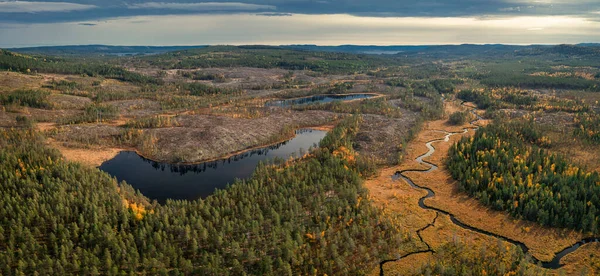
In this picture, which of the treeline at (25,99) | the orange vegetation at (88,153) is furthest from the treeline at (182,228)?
the treeline at (25,99)

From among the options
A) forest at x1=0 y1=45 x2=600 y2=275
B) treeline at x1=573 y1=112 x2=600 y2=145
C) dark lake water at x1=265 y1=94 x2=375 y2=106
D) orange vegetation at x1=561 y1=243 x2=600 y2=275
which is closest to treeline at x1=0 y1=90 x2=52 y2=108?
forest at x1=0 y1=45 x2=600 y2=275

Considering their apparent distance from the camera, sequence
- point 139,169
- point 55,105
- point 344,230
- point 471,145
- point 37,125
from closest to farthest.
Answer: point 344,230 → point 139,169 → point 471,145 → point 37,125 → point 55,105

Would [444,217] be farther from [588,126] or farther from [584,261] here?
[588,126]

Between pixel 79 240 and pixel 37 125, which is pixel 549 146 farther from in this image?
pixel 37 125

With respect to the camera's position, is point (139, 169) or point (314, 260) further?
point (139, 169)

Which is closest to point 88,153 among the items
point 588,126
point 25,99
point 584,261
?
point 25,99

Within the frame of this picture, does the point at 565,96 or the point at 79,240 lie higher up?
the point at 565,96

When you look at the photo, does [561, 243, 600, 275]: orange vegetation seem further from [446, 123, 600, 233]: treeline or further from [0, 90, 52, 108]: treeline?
[0, 90, 52, 108]: treeline

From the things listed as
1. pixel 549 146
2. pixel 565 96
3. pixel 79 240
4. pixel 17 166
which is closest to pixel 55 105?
pixel 17 166
